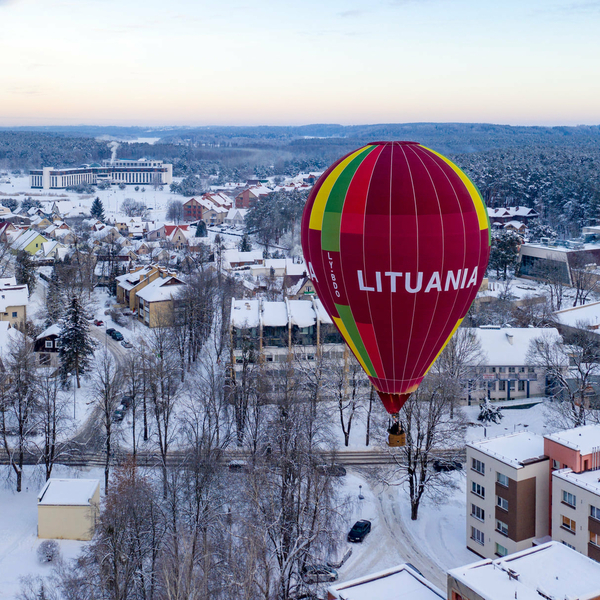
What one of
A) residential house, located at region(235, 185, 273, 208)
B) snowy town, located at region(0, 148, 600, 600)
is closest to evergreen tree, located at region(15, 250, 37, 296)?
snowy town, located at region(0, 148, 600, 600)

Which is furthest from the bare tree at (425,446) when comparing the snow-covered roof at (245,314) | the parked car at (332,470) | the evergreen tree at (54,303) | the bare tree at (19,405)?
the evergreen tree at (54,303)

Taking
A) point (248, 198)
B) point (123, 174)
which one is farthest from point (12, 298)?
point (123, 174)

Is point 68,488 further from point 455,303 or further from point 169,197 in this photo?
point 169,197

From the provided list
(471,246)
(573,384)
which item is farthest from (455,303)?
(573,384)

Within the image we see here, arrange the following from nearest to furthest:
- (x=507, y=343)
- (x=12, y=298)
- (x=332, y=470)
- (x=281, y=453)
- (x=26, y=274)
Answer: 1. (x=281, y=453)
2. (x=332, y=470)
3. (x=507, y=343)
4. (x=12, y=298)
5. (x=26, y=274)

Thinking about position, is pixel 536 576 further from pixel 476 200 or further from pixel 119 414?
pixel 119 414

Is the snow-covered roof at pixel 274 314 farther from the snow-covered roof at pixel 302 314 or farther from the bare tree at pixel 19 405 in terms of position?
the bare tree at pixel 19 405
